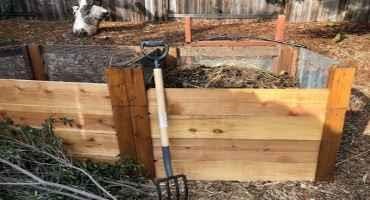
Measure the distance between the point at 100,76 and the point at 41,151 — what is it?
3.53 ft

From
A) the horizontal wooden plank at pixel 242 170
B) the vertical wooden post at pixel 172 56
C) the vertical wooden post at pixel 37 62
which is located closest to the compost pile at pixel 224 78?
the vertical wooden post at pixel 172 56

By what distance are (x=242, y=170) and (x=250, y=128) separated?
0.37 meters

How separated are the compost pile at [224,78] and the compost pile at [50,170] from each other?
2.69 feet

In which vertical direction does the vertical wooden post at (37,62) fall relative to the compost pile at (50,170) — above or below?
above

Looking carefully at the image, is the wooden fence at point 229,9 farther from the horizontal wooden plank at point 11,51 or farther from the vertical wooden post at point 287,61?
the horizontal wooden plank at point 11,51

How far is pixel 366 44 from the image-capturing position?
5.79 meters

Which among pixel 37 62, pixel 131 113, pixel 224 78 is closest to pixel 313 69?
pixel 224 78

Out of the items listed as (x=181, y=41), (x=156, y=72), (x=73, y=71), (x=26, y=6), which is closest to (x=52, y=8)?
(x=26, y=6)

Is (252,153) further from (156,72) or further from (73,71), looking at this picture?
(73,71)

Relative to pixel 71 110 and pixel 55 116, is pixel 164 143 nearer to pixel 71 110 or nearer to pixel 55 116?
pixel 71 110

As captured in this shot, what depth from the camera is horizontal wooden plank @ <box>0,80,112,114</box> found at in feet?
6.68

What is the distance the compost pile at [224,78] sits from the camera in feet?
8.82

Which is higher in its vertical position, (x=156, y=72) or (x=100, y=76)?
(x=156, y=72)

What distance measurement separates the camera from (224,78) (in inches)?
109
